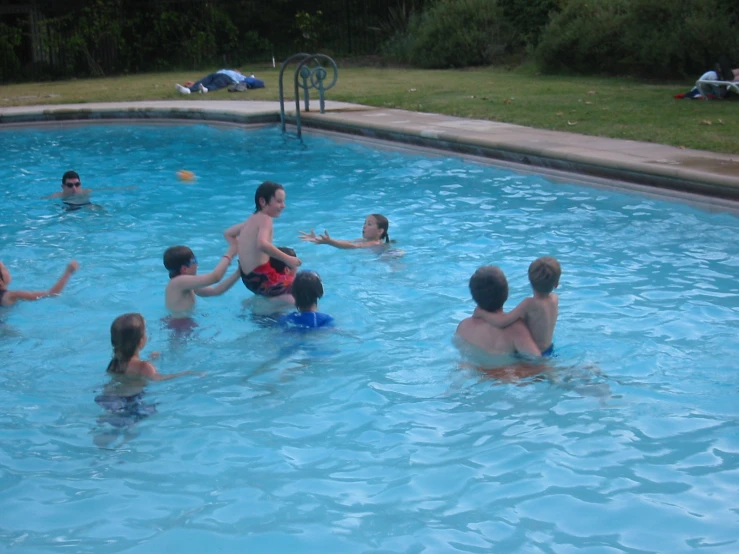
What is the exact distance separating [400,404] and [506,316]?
910 mm

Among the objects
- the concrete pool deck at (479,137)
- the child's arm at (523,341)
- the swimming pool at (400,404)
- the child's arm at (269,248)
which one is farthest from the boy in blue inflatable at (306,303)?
the concrete pool deck at (479,137)

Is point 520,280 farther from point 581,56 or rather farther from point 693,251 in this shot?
point 581,56

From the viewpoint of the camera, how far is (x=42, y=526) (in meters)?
4.22

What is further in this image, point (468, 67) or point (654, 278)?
point (468, 67)

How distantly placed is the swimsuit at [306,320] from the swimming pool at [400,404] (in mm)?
127

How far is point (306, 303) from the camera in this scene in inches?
242

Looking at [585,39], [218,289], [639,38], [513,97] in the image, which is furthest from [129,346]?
[585,39]

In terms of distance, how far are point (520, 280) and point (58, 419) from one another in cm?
417

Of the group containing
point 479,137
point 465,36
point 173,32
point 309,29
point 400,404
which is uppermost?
point 309,29

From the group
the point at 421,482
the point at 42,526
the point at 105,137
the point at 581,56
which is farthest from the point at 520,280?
the point at 581,56

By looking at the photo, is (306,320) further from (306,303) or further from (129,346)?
(129,346)

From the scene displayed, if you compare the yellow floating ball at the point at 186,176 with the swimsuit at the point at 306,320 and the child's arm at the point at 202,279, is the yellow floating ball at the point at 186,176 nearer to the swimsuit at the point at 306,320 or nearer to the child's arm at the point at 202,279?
the child's arm at the point at 202,279

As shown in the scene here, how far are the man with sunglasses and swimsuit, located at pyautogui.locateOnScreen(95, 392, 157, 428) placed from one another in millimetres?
5897

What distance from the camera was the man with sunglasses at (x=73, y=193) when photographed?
10.6 meters
